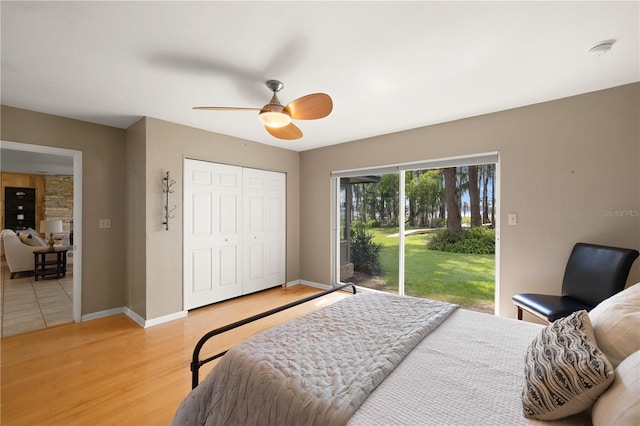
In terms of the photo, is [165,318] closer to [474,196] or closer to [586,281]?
[474,196]

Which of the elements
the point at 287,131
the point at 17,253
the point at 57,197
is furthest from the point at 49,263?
the point at 287,131

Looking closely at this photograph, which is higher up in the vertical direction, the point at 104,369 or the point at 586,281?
A: the point at 586,281

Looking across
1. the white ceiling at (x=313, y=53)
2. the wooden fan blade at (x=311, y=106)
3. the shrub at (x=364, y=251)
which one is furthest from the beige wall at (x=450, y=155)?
the wooden fan blade at (x=311, y=106)

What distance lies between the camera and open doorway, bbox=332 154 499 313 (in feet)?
10.9

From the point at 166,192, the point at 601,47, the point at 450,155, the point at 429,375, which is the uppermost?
the point at 601,47

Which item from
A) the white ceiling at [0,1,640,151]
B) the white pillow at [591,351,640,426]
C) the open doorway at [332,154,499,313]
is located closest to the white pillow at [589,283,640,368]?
the white pillow at [591,351,640,426]

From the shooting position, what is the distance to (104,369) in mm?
2223

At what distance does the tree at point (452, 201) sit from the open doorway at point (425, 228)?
1 centimetres

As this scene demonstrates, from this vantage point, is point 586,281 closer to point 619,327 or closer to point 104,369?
point 619,327

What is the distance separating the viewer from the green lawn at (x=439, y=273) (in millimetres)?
3404

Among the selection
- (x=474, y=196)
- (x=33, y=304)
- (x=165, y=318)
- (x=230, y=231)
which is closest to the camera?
(x=165, y=318)

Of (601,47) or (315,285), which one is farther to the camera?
(315,285)

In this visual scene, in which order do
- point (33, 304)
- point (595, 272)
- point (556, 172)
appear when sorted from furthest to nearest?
point (33, 304)
point (556, 172)
point (595, 272)

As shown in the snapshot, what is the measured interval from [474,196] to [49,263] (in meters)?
7.22
